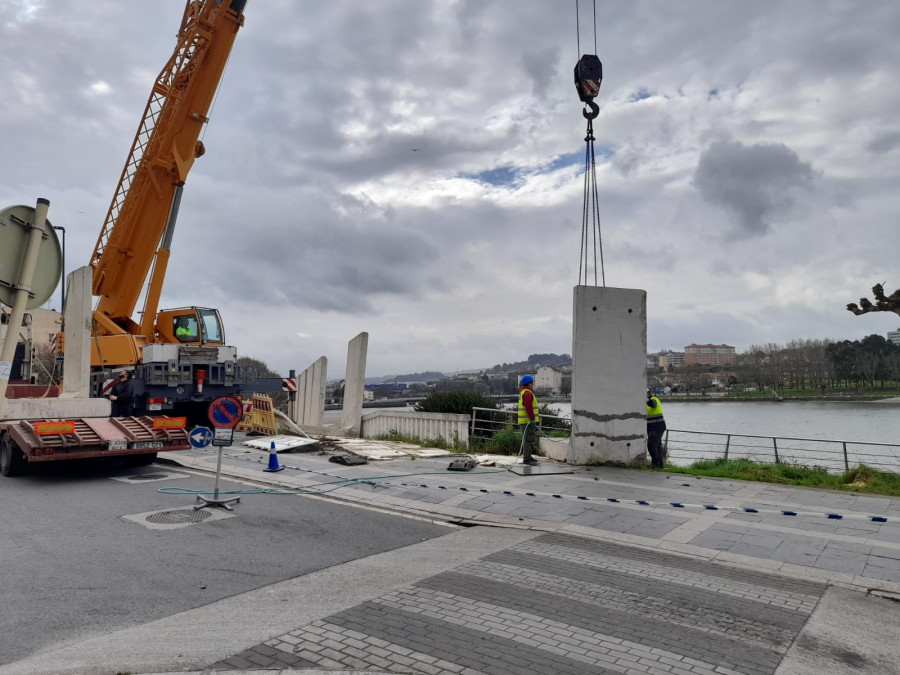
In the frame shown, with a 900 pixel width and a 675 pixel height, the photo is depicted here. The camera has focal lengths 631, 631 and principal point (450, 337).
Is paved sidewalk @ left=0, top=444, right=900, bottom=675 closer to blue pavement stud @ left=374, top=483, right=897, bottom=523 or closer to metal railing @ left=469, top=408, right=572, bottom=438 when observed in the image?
blue pavement stud @ left=374, top=483, right=897, bottom=523

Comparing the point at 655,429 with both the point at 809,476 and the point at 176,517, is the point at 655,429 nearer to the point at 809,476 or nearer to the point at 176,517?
the point at 809,476

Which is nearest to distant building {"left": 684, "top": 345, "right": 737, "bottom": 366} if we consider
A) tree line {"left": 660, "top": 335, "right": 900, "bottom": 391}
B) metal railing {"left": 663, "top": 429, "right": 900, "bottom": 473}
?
tree line {"left": 660, "top": 335, "right": 900, "bottom": 391}

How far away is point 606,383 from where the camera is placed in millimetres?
12047

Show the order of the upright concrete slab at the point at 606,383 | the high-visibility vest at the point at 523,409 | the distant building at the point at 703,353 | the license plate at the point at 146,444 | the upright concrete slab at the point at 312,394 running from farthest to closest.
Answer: the distant building at the point at 703,353 → the upright concrete slab at the point at 312,394 → the high-visibility vest at the point at 523,409 → the upright concrete slab at the point at 606,383 → the license plate at the point at 146,444

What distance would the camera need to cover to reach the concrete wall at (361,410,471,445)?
16.3 m

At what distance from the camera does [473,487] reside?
1011cm

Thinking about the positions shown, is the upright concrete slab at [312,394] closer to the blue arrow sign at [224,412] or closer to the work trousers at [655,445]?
the blue arrow sign at [224,412]

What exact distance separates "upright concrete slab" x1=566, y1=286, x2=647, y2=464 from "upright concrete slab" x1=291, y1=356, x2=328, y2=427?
8.84m

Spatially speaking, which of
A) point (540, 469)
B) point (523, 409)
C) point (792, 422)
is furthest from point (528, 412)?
point (792, 422)

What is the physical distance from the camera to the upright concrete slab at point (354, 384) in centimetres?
1772

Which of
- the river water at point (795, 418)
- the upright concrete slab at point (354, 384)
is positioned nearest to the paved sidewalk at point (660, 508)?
the upright concrete slab at point (354, 384)

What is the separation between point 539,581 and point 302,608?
83.0 inches

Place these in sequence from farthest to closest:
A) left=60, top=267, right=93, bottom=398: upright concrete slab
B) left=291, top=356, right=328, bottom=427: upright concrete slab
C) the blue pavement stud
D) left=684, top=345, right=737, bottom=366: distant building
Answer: left=684, top=345, right=737, bottom=366: distant building
left=291, top=356, right=328, bottom=427: upright concrete slab
left=60, top=267, right=93, bottom=398: upright concrete slab
the blue pavement stud

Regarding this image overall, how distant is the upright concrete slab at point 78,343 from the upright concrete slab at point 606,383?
1078cm
